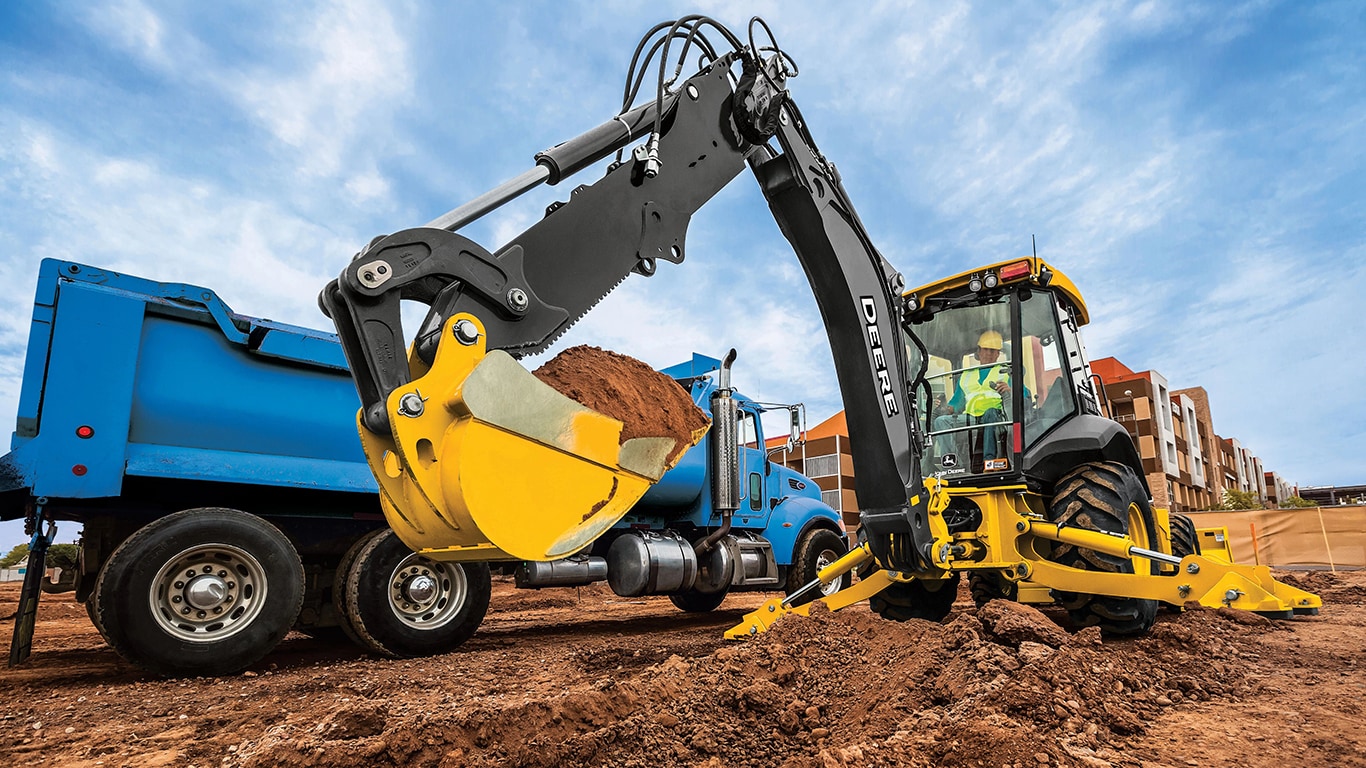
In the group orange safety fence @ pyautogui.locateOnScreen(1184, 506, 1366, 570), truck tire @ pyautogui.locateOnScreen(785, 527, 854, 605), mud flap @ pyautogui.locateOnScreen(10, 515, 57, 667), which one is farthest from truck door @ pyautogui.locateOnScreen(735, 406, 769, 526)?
orange safety fence @ pyautogui.locateOnScreen(1184, 506, 1366, 570)

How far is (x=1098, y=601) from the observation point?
4.89 m

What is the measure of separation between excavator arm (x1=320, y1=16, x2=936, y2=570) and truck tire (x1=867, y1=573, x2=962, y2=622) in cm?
107

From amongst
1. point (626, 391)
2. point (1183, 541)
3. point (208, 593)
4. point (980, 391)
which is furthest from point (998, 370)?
point (208, 593)

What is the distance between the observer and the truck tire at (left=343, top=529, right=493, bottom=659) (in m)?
5.89

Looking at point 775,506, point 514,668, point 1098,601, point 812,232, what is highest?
point 812,232

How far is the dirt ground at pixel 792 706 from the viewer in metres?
2.75

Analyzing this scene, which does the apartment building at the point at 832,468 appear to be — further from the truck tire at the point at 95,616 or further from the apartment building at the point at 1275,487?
the apartment building at the point at 1275,487

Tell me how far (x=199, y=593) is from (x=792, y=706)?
4.07 meters

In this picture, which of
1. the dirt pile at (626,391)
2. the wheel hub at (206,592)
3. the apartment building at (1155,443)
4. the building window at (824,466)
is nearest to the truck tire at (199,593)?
the wheel hub at (206,592)

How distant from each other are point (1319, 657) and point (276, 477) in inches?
272

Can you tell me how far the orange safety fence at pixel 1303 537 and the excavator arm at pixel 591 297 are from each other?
15.4 meters

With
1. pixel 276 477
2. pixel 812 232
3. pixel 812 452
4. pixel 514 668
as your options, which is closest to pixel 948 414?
pixel 812 232

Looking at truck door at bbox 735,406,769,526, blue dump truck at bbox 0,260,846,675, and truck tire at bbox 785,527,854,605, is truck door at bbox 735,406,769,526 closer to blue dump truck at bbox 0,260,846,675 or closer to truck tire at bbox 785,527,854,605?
truck tire at bbox 785,527,854,605

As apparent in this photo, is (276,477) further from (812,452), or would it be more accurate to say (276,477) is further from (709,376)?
(812,452)
